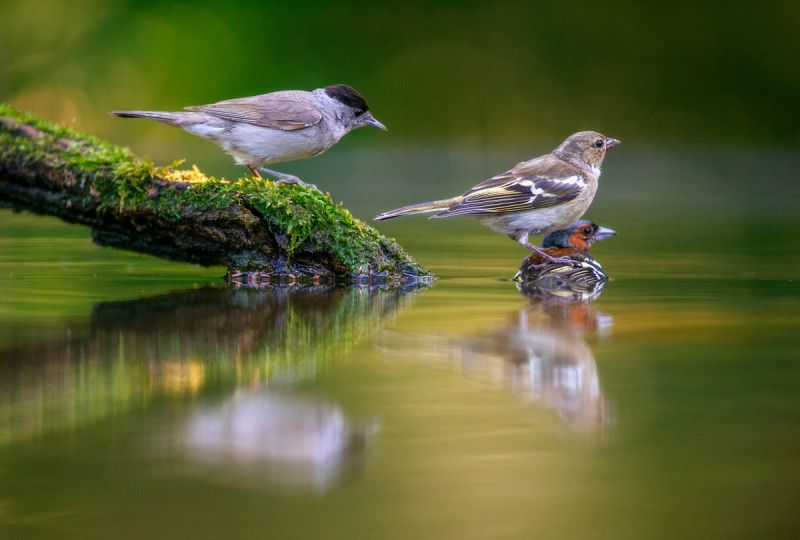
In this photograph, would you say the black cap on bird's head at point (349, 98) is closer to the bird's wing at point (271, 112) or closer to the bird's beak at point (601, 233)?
the bird's wing at point (271, 112)

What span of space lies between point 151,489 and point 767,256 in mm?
7324

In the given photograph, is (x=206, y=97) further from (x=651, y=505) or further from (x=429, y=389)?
(x=651, y=505)

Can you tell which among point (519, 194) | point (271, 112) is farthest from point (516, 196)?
point (271, 112)

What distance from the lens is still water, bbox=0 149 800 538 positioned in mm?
2553

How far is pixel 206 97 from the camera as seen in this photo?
20172 millimetres

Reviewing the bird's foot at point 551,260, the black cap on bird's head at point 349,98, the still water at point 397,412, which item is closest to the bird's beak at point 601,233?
the bird's foot at point 551,260

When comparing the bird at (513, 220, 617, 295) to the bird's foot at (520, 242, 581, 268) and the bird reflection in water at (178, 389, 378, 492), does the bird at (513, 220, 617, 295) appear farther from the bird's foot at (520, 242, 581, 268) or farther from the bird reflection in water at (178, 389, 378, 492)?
the bird reflection in water at (178, 389, 378, 492)

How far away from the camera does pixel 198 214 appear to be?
22.1 feet

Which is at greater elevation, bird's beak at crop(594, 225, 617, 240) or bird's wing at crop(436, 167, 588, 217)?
bird's wing at crop(436, 167, 588, 217)

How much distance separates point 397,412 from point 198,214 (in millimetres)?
3676

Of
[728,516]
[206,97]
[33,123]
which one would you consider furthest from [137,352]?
[206,97]

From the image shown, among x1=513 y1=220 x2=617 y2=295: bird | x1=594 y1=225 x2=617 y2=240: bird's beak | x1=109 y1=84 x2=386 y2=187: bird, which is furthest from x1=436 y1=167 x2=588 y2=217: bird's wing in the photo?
x1=109 y1=84 x2=386 y2=187: bird

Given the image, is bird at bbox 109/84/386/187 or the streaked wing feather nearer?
the streaked wing feather

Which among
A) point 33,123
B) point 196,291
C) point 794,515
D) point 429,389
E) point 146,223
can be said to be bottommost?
point 794,515
